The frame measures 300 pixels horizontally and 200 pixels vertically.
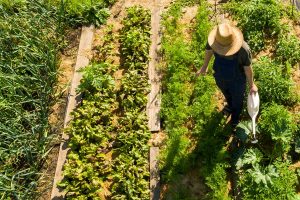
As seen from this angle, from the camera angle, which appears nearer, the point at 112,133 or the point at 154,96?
the point at 112,133

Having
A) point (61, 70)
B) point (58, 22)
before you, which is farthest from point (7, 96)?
point (58, 22)

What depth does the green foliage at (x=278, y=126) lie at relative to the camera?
219 inches

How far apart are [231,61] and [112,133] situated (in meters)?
2.47

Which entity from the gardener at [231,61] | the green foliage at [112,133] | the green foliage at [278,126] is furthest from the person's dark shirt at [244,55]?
the green foliage at [112,133]

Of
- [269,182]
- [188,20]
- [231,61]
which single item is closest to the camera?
[231,61]

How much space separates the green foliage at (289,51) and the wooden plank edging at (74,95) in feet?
11.5

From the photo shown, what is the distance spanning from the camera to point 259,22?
6.87 metres

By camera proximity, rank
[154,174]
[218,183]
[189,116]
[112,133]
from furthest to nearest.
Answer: [112,133], [189,116], [154,174], [218,183]

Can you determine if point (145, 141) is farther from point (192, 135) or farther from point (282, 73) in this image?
point (282, 73)

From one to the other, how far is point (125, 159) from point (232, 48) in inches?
95.3

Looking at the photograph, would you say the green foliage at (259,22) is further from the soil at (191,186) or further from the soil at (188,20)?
the soil at (191,186)

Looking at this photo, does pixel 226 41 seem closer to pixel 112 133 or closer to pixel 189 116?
pixel 189 116

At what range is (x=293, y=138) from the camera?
572cm

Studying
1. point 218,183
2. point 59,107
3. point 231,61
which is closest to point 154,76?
point 59,107
